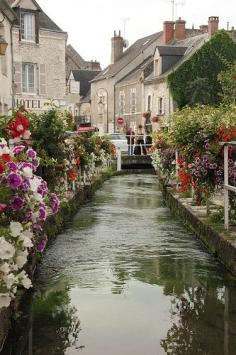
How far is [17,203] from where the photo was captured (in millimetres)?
4473

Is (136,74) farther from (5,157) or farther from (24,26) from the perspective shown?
(5,157)

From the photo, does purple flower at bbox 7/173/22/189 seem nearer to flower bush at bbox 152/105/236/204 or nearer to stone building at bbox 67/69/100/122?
flower bush at bbox 152/105/236/204

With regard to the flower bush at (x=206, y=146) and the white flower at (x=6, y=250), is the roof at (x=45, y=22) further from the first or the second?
the white flower at (x=6, y=250)

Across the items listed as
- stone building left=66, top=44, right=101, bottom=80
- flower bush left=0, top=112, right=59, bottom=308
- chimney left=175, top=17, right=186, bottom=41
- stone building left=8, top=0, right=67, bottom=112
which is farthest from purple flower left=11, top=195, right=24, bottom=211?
stone building left=66, top=44, right=101, bottom=80

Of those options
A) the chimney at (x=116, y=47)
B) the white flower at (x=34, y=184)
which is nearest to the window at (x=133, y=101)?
the chimney at (x=116, y=47)

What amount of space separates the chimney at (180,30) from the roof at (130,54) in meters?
4.49

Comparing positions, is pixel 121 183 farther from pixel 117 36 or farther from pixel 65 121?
pixel 117 36

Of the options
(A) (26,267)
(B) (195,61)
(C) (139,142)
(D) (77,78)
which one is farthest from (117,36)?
(A) (26,267)

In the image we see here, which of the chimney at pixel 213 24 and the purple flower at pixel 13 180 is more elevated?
the chimney at pixel 213 24

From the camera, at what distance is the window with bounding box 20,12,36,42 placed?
30.9 m

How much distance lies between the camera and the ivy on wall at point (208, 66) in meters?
39.6

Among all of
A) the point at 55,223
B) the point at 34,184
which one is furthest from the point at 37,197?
the point at 55,223

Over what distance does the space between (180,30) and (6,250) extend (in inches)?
1833

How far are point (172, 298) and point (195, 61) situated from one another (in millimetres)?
35635
